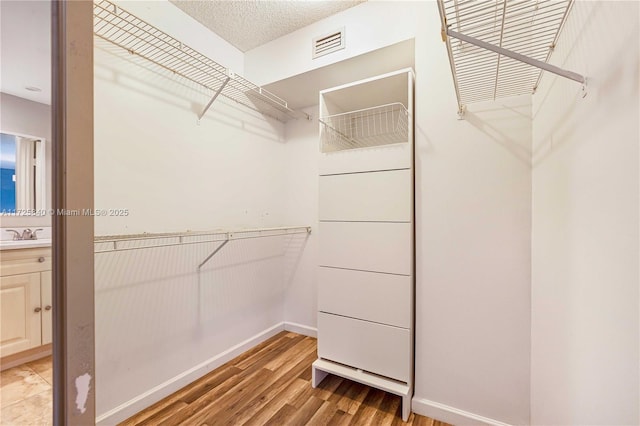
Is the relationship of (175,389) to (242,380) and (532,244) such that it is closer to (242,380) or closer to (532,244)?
(242,380)

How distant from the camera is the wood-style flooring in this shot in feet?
4.92

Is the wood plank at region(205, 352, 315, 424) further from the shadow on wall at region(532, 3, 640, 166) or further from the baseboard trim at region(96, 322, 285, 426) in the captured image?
the shadow on wall at region(532, 3, 640, 166)

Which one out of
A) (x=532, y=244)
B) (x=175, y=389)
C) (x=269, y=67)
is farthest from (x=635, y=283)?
(x=269, y=67)

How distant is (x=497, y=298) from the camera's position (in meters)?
1.37

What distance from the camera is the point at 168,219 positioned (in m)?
1.72

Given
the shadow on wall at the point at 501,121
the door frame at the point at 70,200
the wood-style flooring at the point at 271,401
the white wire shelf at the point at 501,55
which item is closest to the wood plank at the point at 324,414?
the wood-style flooring at the point at 271,401

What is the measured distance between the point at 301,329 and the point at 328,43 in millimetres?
2408

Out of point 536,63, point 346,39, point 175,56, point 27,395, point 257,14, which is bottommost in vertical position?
point 27,395

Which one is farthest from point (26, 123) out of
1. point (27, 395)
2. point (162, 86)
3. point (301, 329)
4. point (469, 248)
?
point (301, 329)

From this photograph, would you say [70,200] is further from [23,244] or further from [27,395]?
[27,395]

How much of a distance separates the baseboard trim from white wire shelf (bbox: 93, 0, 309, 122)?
5.82 feet

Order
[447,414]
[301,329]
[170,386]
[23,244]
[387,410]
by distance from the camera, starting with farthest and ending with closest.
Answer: [301,329], [170,386], [387,410], [447,414], [23,244]

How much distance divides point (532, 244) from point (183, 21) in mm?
2508

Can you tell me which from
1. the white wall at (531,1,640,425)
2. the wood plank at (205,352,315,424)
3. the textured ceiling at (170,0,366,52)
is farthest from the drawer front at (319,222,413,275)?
the textured ceiling at (170,0,366,52)
